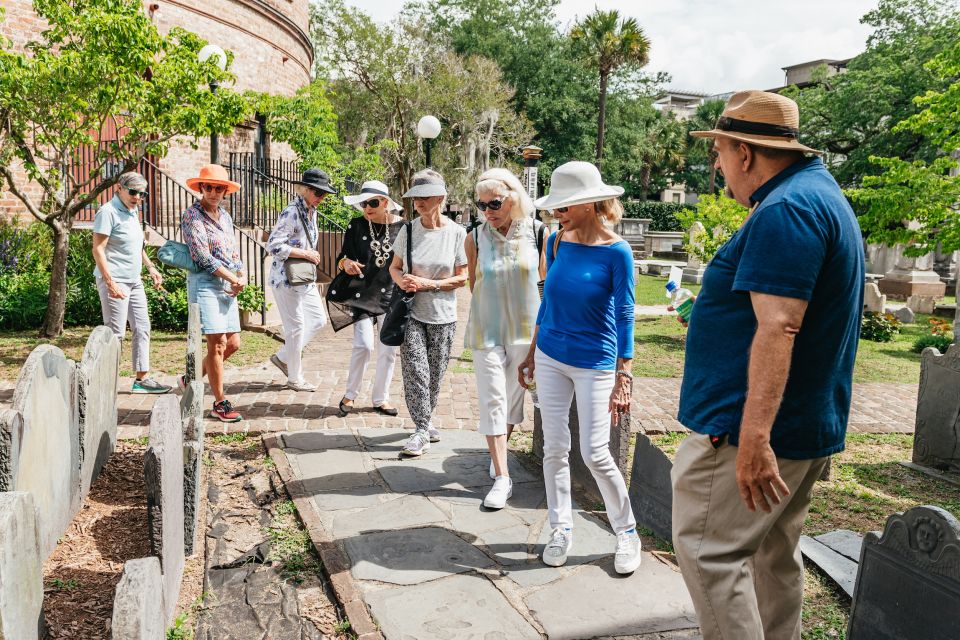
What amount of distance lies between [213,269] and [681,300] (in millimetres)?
3906

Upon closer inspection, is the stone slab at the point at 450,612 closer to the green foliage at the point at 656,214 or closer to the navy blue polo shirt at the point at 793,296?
the navy blue polo shirt at the point at 793,296

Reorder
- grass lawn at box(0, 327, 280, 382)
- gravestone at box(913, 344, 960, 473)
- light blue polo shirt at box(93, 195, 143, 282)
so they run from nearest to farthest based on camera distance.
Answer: gravestone at box(913, 344, 960, 473) < light blue polo shirt at box(93, 195, 143, 282) < grass lawn at box(0, 327, 280, 382)

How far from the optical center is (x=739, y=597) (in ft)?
7.69

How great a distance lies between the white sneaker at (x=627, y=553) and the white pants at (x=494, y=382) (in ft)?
3.41

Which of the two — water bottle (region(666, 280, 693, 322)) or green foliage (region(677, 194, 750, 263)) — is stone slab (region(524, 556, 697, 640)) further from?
green foliage (region(677, 194, 750, 263))

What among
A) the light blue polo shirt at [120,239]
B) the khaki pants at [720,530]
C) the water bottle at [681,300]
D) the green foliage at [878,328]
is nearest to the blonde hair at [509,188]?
the water bottle at [681,300]

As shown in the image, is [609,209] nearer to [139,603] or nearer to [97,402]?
[139,603]

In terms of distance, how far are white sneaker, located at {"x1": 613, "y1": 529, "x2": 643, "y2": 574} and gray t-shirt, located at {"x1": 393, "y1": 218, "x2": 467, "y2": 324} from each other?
7.01 ft

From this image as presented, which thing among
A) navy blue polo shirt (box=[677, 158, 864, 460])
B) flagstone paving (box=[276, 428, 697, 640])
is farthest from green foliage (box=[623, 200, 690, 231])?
navy blue polo shirt (box=[677, 158, 864, 460])

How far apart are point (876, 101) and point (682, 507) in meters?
32.1

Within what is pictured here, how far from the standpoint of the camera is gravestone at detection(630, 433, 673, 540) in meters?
4.15

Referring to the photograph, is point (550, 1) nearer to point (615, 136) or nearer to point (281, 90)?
point (615, 136)

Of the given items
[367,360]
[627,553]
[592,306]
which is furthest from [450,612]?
[367,360]

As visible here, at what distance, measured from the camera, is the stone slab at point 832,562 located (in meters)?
3.73
